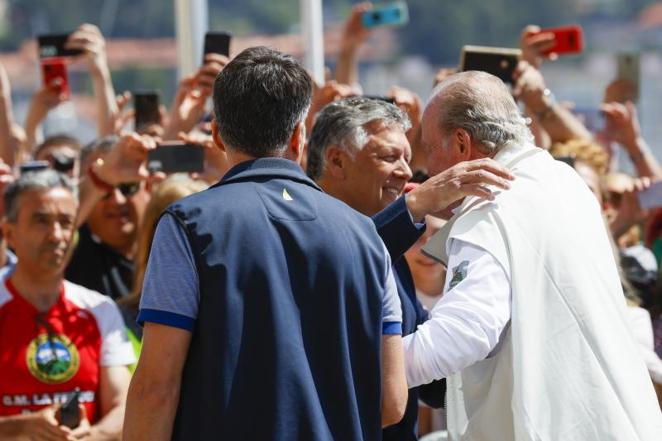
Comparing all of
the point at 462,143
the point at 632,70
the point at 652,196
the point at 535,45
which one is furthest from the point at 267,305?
the point at 632,70

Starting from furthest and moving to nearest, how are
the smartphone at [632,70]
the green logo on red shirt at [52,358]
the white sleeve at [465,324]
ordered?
the smartphone at [632,70] < the green logo on red shirt at [52,358] < the white sleeve at [465,324]

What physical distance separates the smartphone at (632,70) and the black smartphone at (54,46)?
292cm

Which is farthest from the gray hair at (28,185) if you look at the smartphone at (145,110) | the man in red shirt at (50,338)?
the smartphone at (145,110)

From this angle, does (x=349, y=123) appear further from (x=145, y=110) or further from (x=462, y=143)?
(x=145, y=110)

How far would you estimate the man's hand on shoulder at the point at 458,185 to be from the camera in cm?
309

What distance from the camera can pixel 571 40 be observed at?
6023 mm

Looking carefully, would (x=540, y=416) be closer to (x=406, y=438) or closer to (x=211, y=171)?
(x=406, y=438)

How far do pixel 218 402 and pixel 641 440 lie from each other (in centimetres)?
109

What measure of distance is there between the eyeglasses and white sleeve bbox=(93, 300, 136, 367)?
121 centimetres

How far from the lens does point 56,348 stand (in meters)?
4.21

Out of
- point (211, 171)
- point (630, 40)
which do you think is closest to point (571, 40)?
point (211, 171)

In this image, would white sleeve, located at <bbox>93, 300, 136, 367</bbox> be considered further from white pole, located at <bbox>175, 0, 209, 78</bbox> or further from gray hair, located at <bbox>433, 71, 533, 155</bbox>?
white pole, located at <bbox>175, 0, 209, 78</bbox>

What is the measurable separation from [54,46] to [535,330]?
13.1ft

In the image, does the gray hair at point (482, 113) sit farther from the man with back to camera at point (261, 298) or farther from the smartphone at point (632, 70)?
the smartphone at point (632, 70)
